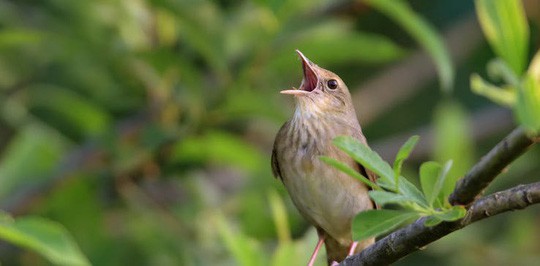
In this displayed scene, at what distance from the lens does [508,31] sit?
2133 mm

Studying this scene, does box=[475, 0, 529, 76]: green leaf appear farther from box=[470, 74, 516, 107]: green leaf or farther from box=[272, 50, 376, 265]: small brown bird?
box=[272, 50, 376, 265]: small brown bird

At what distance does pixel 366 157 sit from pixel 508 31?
40 cm

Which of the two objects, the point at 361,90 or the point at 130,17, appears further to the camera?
the point at 361,90

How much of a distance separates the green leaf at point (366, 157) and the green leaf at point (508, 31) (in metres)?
0.34

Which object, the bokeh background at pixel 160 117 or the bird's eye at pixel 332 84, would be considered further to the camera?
the bokeh background at pixel 160 117

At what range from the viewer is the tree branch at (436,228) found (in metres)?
1.98

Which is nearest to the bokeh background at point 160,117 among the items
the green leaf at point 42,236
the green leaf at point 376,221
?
the green leaf at point 42,236

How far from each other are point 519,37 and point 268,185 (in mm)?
2688

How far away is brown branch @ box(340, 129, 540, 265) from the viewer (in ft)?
6.15

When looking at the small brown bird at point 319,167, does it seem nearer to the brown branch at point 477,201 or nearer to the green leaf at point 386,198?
the brown branch at point 477,201

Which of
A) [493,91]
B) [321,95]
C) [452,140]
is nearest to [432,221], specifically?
[493,91]

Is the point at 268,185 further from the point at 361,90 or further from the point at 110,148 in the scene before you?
the point at 361,90

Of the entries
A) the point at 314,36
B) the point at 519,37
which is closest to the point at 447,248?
the point at 314,36

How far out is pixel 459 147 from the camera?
4.89m
